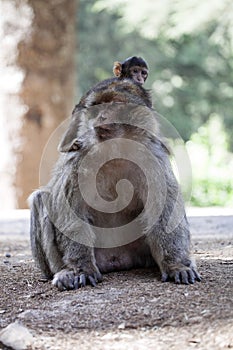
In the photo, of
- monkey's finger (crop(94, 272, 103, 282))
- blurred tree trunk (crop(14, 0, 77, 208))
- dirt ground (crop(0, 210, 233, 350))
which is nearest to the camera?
dirt ground (crop(0, 210, 233, 350))

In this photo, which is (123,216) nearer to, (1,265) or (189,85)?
(1,265)

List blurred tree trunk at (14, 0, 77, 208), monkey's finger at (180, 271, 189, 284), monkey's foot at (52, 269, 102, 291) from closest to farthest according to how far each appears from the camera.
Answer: monkey's finger at (180, 271, 189, 284) → monkey's foot at (52, 269, 102, 291) → blurred tree trunk at (14, 0, 77, 208)

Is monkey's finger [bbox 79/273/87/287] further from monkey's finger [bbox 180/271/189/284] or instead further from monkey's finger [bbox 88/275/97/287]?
monkey's finger [bbox 180/271/189/284]

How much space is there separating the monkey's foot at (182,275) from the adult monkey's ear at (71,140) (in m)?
1.07

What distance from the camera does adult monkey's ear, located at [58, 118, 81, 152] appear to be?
511 centimetres

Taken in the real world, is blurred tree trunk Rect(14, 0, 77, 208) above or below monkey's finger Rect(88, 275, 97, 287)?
above

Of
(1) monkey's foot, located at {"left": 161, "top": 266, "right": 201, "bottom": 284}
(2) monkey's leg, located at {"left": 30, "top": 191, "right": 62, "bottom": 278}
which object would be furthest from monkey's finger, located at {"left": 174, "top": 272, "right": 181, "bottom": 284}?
(2) monkey's leg, located at {"left": 30, "top": 191, "right": 62, "bottom": 278}

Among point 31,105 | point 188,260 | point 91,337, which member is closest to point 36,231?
point 188,260

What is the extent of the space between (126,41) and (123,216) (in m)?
16.9

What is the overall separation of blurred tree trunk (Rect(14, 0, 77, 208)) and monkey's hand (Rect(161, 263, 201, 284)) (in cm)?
801

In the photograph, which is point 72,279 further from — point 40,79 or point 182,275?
point 40,79

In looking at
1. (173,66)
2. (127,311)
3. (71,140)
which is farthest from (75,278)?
(173,66)

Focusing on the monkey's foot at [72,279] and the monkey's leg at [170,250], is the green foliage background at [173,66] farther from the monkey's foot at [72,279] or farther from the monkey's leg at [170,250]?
the monkey's foot at [72,279]

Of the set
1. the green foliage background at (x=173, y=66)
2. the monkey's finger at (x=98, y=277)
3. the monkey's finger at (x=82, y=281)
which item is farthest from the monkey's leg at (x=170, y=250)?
the green foliage background at (x=173, y=66)
